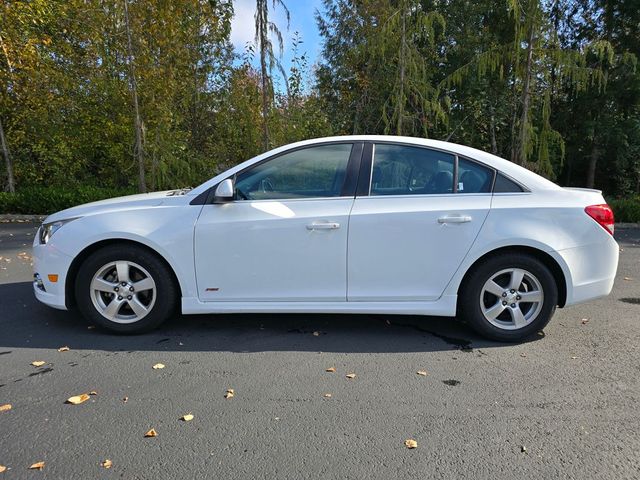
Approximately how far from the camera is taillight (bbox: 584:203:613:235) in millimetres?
3627

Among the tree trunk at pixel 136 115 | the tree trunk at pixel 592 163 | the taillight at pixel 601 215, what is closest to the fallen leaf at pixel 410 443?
the taillight at pixel 601 215

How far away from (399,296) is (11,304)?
3854 mm

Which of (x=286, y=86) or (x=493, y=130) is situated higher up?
(x=286, y=86)

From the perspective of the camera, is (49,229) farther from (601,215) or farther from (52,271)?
(601,215)

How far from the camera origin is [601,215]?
3641 millimetres

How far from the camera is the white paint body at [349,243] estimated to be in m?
3.58

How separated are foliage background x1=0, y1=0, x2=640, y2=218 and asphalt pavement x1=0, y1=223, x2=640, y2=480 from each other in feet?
28.0

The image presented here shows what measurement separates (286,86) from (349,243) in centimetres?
990

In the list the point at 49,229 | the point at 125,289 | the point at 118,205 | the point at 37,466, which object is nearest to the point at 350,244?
the point at 125,289

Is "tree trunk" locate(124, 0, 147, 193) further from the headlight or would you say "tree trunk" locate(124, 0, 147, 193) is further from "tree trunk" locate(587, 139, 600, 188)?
"tree trunk" locate(587, 139, 600, 188)

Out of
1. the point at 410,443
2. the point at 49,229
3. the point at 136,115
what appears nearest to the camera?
the point at 410,443

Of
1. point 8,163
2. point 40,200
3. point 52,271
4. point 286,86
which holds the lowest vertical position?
point 52,271

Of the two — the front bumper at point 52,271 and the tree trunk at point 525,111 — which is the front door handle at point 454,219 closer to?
the front bumper at point 52,271

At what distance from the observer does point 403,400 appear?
2852mm
